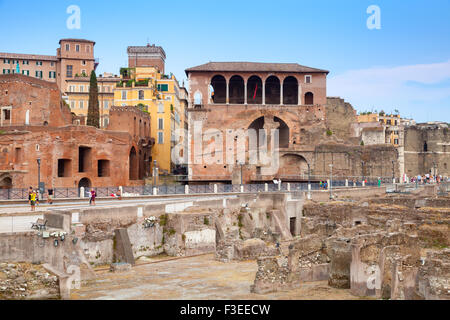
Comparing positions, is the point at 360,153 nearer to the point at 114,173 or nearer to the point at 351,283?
the point at 114,173

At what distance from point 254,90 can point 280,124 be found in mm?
6963

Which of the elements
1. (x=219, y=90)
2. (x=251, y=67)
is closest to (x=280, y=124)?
(x=251, y=67)

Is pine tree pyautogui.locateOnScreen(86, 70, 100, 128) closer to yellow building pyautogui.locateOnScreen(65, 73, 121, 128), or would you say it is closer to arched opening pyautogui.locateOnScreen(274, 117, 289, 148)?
yellow building pyautogui.locateOnScreen(65, 73, 121, 128)

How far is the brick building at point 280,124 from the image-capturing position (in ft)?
188

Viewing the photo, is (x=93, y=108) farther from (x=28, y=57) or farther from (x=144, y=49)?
(x=28, y=57)

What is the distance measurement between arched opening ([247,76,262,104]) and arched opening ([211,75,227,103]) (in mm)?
3249

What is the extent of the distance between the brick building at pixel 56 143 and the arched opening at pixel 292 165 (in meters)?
17.0

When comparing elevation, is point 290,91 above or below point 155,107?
above

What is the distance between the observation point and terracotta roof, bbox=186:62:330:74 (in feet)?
199

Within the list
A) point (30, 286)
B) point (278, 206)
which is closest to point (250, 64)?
point (278, 206)

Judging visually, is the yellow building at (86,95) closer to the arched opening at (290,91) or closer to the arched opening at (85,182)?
the arched opening at (85,182)

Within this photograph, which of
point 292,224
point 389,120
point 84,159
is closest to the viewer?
point 292,224

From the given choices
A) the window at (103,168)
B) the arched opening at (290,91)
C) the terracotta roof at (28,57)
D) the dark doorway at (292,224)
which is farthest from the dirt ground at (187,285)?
the terracotta roof at (28,57)

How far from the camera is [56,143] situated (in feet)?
150
